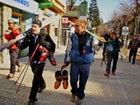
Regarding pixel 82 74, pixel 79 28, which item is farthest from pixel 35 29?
pixel 82 74

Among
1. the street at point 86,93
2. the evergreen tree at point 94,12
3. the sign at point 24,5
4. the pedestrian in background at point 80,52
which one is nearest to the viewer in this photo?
the pedestrian in background at point 80,52

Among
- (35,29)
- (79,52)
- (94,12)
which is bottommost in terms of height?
(79,52)

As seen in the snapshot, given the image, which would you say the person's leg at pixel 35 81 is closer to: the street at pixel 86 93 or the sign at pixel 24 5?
the street at pixel 86 93

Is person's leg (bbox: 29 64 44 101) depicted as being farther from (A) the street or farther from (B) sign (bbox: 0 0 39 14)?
(B) sign (bbox: 0 0 39 14)

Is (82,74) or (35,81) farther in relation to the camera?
(82,74)

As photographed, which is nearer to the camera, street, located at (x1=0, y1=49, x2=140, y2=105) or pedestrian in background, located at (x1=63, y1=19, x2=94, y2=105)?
pedestrian in background, located at (x1=63, y1=19, x2=94, y2=105)

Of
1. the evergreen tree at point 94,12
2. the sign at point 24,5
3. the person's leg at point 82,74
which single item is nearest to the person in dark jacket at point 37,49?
the person's leg at point 82,74

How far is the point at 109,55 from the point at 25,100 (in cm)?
526

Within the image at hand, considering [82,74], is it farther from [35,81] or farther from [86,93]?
[86,93]

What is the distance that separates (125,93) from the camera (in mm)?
8352

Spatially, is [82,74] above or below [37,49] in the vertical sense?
below

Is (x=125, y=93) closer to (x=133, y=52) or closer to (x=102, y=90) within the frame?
(x=102, y=90)

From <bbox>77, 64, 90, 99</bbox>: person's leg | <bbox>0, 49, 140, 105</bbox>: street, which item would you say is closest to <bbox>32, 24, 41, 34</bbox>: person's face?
<bbox>77, 64, 90, 99</bbox>: person's leg

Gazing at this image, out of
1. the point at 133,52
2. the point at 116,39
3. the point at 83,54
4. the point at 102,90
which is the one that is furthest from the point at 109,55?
the point at 133,52
